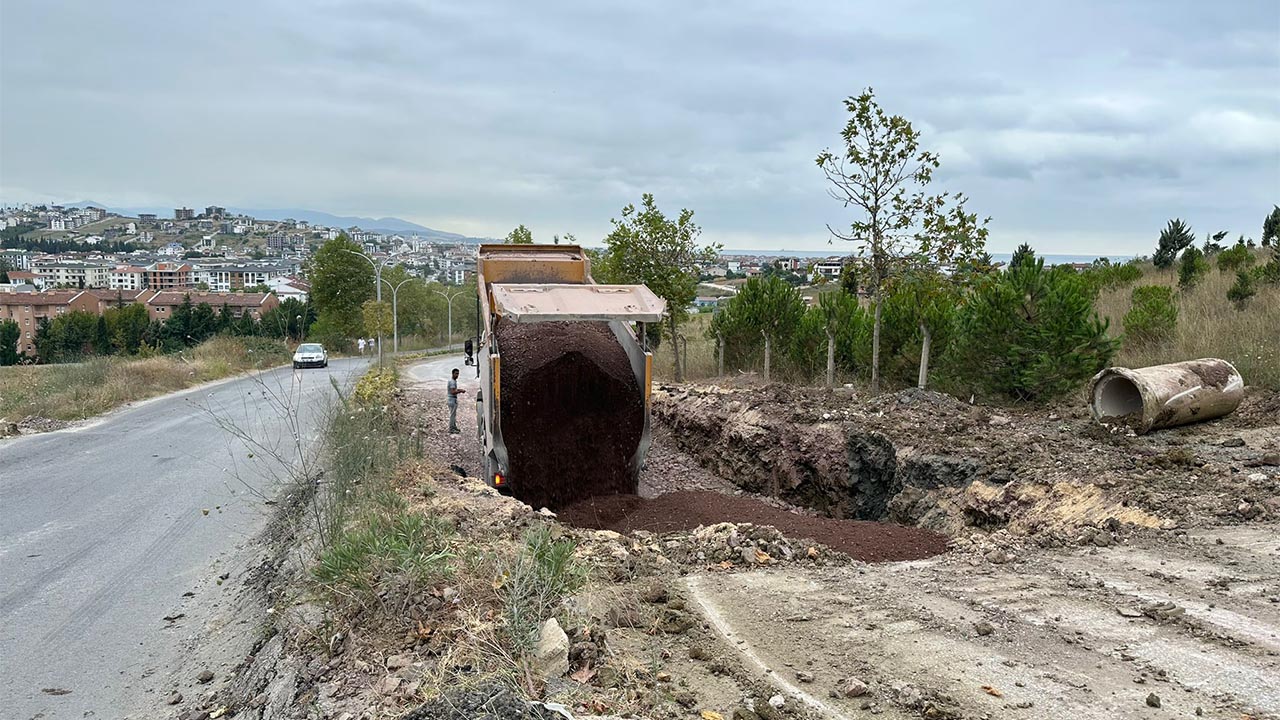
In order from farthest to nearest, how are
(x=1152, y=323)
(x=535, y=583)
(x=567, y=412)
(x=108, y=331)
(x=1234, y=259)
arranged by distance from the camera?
(x=108, y=331) < (x=1234, y=259) < (x=1152, y=323) < (x=567, y=412) < (x=535, y=583)

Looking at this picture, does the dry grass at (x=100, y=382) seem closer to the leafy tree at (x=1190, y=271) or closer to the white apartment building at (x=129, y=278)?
the leafy tree at (x=1190, y=271)

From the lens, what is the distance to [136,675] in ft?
19.7

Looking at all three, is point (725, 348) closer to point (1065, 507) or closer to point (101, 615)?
point (1065, 507)

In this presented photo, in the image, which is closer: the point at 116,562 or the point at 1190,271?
the point at 116,562

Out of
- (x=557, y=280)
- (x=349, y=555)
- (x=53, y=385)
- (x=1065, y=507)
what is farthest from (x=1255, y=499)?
(x=53, y=385)

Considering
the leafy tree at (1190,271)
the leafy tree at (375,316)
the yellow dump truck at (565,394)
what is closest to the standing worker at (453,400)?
the yellow dump truck at (565,394)

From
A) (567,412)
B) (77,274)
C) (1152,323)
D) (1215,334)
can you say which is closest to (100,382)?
(567,412)

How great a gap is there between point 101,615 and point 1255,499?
380 inches

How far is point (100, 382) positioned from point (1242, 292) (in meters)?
27.5

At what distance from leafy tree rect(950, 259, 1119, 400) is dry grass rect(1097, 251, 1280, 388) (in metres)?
1.80

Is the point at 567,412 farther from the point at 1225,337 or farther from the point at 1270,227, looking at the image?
the point at 1270,227

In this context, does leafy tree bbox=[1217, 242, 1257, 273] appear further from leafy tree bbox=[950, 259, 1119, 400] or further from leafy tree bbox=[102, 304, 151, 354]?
leafy tree bbox=[102, 304, 151, 354]

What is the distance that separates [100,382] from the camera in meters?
22.6

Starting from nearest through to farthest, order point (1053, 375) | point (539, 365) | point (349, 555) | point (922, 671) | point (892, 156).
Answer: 1. point (922, 671)
2. point (349, 555)
3. point (539, 365)
4. point (1053, 375)
5. point (892, 156)
